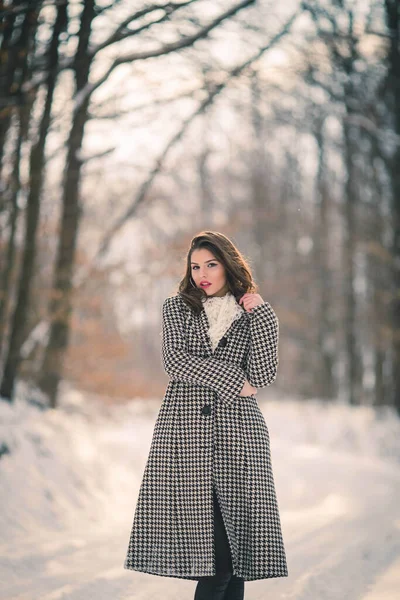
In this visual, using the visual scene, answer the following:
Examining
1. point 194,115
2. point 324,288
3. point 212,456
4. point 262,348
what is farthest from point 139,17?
point 324,288

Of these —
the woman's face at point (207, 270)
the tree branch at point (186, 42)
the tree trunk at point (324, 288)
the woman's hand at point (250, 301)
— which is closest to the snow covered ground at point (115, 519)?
the woman's hand at point (250, 301)

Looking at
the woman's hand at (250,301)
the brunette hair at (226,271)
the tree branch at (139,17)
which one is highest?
the tree branch at (139,17)

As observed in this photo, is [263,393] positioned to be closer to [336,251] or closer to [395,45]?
[336,251]

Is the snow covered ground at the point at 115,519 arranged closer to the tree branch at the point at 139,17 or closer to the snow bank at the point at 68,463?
the snow bank at the point at 68,463

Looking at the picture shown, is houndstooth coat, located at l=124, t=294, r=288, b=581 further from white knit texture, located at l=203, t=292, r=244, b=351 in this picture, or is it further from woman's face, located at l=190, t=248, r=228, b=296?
woman's face, located at l=190, t=248, r=228, b=296

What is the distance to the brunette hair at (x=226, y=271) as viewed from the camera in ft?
11.4

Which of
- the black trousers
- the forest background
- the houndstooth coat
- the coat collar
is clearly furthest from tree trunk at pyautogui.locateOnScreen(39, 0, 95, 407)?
the black trousers

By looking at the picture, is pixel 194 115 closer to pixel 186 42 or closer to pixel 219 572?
pixel 186 42

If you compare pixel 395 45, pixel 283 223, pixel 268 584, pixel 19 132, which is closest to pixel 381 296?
pixel 395 45

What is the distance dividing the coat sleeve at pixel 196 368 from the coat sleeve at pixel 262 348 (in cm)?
6

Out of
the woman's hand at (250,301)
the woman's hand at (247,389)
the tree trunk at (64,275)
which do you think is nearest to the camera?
the woman's hand at (247,389)

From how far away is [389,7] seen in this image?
12.2 metres

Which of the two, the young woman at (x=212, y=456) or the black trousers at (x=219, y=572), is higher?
the young woman at (x=212, y=456)

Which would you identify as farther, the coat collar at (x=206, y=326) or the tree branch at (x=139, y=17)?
the tree branch at (x=139, y=17)
